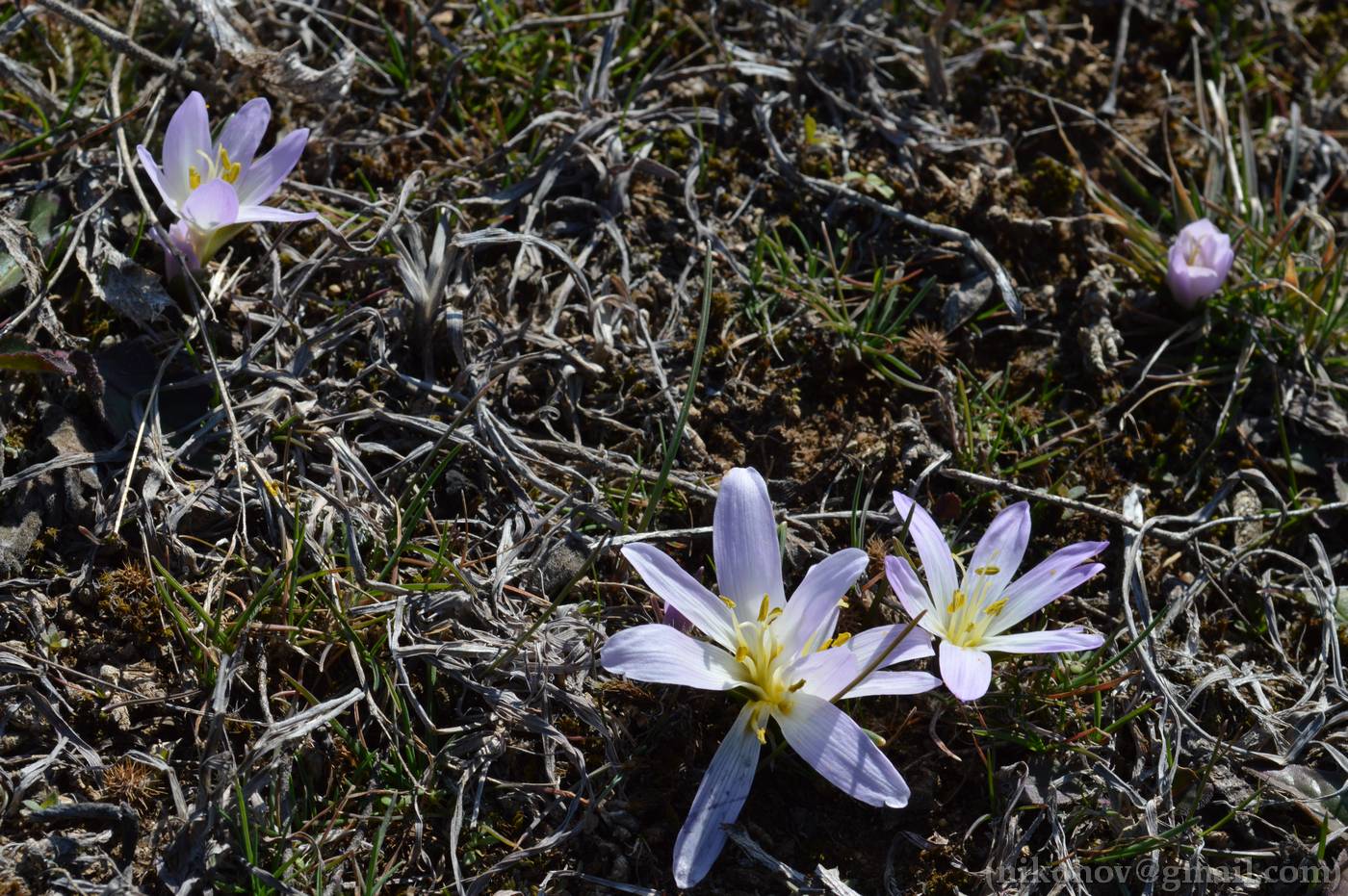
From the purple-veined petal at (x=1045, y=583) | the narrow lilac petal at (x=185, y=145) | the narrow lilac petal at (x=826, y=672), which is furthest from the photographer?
the narrow lilac petal at (x=185, y=145)

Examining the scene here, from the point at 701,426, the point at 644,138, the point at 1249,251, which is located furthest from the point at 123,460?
the point at 1249,251

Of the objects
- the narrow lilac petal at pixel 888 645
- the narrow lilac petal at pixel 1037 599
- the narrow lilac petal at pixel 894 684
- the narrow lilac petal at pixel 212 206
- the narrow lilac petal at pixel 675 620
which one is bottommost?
the narrow lilac petal at pixel 1037 599

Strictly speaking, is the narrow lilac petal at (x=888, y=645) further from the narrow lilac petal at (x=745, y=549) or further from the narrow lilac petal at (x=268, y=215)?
the narrow lilac petal at (x=268, y=215)

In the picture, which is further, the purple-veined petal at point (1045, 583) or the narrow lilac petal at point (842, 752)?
the purple-veined petal at point (1045, 583)

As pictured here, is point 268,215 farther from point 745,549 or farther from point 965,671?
point 965,671

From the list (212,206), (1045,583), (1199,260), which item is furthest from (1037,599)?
(212,206)

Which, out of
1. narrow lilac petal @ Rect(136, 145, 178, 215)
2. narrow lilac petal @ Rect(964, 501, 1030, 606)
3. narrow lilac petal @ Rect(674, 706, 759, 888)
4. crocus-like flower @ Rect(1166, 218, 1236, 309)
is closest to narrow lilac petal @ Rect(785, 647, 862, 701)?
narrow lilac petal @ Rect(674, 706, 759, 888)

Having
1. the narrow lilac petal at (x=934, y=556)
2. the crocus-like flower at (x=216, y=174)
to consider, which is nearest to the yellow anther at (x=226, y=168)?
the crocus-like flower at (x=216, y=174)

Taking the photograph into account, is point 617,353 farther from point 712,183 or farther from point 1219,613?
point 1219,613
